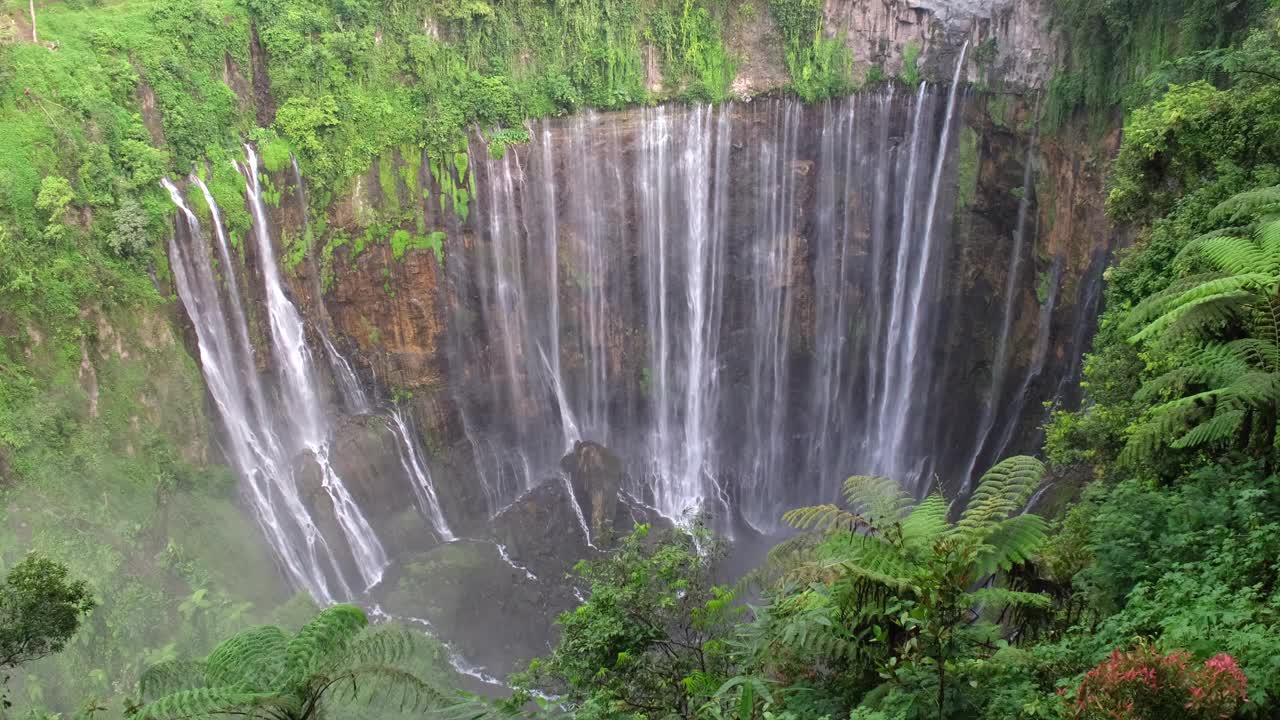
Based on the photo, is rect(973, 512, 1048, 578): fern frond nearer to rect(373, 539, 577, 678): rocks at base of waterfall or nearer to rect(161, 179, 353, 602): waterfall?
rect(373, 539, 577, 678): rocks at base of waterfall

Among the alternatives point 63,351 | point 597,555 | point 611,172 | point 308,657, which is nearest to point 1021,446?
point 597,555

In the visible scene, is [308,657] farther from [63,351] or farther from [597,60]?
[597,60]

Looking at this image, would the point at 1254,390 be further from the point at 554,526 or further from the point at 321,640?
the point at 554,526

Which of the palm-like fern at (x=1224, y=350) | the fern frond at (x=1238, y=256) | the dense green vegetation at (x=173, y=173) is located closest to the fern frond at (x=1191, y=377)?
the palm-like fern at (x=1224, y=350)

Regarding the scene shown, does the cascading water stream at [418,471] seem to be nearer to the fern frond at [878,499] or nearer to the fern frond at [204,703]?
the fern frond at [204,703]

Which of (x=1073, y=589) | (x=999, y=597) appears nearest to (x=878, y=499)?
(x=999, y=597)

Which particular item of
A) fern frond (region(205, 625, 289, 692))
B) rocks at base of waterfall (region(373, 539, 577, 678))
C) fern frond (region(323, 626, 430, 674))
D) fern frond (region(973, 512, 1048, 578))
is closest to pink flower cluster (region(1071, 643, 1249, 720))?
fern frond (region(973, 512, 1048, 578))
